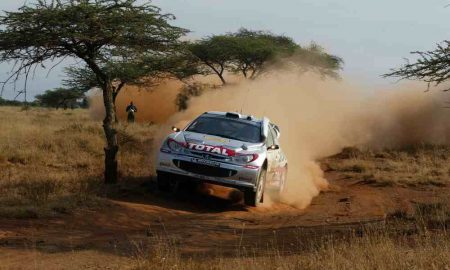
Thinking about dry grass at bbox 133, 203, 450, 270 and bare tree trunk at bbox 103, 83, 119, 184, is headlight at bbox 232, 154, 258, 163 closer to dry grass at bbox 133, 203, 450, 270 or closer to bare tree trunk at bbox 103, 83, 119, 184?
bare tree trunk at bbox 103, 83, 119, 184

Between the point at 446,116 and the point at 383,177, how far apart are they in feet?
45.3

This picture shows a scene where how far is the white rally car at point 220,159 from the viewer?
10.8 metres

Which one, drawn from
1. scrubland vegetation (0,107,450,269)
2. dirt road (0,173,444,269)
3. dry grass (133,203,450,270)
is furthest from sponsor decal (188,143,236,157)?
dry grass (133,203,450,270)

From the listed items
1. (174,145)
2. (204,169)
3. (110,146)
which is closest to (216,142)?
(204,169)

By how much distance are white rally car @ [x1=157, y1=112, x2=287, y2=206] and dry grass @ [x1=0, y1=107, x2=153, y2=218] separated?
1421 mm

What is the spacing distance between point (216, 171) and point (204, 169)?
21cm

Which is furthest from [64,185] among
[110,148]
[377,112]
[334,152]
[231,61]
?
[231,61]

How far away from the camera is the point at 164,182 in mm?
11398

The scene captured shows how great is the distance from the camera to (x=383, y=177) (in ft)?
55.4

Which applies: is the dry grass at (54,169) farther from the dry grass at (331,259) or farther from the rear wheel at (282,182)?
the dry grass at (331,259)

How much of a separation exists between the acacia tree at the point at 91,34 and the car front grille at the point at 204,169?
7.19 feet

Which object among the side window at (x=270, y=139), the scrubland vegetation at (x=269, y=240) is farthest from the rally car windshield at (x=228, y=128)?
the scrubland vegetation at (x=269, y=240)

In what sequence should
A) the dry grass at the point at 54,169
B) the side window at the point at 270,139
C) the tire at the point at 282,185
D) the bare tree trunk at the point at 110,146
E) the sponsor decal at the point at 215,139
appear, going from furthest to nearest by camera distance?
the tire at the point at 282,185 < the bare tree trunk at the point at 110,146 < the side window at the point at 270,139 < the sponsor decal at the point at 215,139 < the dry grass at the point at 54,169

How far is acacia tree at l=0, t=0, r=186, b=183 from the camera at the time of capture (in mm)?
11109
